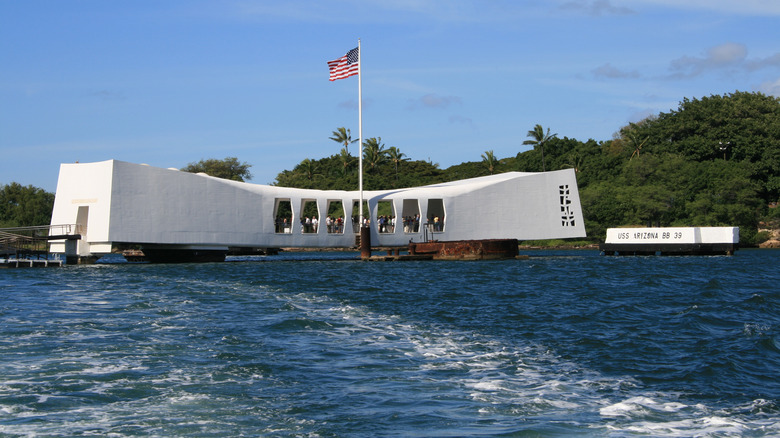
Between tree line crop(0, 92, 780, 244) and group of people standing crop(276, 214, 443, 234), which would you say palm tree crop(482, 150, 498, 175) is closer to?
tree line crop(0, 92, 780, 244)

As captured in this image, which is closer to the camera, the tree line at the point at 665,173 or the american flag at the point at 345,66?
the american flag at the point at 345,66

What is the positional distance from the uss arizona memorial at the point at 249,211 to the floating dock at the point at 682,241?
5.92 metres

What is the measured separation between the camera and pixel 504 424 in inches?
285

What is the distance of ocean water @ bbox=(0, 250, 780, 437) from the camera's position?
743 cm

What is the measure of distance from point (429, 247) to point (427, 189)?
4.52 meters

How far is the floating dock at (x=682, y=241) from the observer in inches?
1732

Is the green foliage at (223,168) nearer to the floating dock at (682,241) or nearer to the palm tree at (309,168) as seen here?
the palm tree at (309,168)

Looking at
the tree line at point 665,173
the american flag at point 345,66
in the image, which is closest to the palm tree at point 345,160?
the tree line at point 665,173

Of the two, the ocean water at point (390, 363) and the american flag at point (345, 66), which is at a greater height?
the american flag at point (345, 66)

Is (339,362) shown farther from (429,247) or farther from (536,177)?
(536,177)

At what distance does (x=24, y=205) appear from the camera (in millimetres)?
76562

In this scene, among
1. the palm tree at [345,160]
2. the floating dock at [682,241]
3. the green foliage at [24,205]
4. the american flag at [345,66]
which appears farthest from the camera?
the palm tree at [345,160]

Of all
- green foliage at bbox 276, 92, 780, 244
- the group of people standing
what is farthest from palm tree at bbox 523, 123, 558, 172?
the group of people standing

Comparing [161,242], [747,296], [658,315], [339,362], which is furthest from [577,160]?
[339,362]
